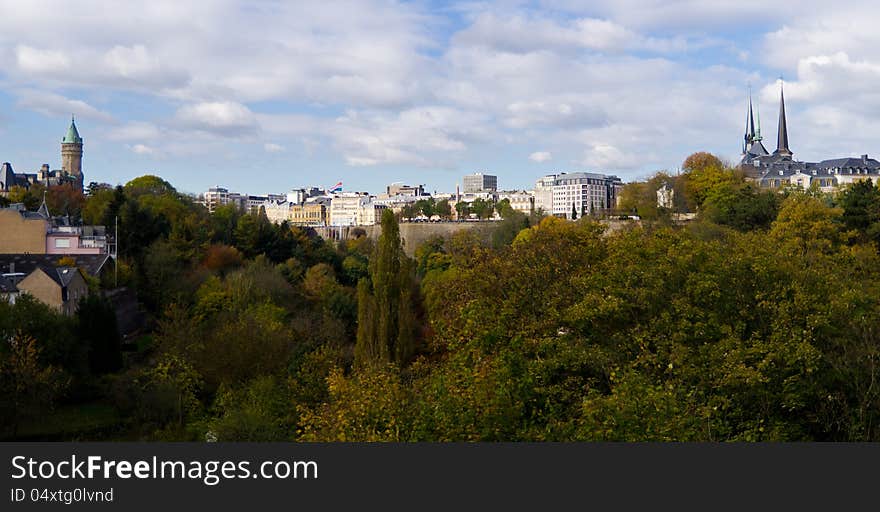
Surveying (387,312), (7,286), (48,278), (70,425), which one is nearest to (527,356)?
(387,312)

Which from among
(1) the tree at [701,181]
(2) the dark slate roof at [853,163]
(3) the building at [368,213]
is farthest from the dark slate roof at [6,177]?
(2) the dark slate roof at [853,163]

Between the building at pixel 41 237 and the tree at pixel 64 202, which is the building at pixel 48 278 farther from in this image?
the tree at pixel 64 202

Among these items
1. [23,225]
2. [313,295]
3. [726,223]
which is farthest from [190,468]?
[726,223]

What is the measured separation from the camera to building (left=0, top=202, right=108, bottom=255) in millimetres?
43250

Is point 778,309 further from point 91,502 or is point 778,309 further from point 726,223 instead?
point 726,223

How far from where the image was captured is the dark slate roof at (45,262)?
36312mm

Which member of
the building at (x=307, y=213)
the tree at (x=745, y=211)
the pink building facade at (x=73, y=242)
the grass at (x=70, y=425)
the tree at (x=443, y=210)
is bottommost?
Answer: the grass at (x=70, y=425)

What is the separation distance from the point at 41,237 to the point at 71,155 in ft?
290

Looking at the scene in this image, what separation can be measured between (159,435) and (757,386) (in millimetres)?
16354

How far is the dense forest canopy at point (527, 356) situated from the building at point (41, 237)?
918cm

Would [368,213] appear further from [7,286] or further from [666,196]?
[7,286]

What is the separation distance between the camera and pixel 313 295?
4216cm

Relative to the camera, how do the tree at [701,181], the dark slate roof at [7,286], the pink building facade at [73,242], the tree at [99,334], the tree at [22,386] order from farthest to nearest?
the tree at [701,181], the pink building facade at [73,242], the dark slate roof at [7,286], the tree at [99,334], the tree at [22,386]

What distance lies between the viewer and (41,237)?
43.7 metres
